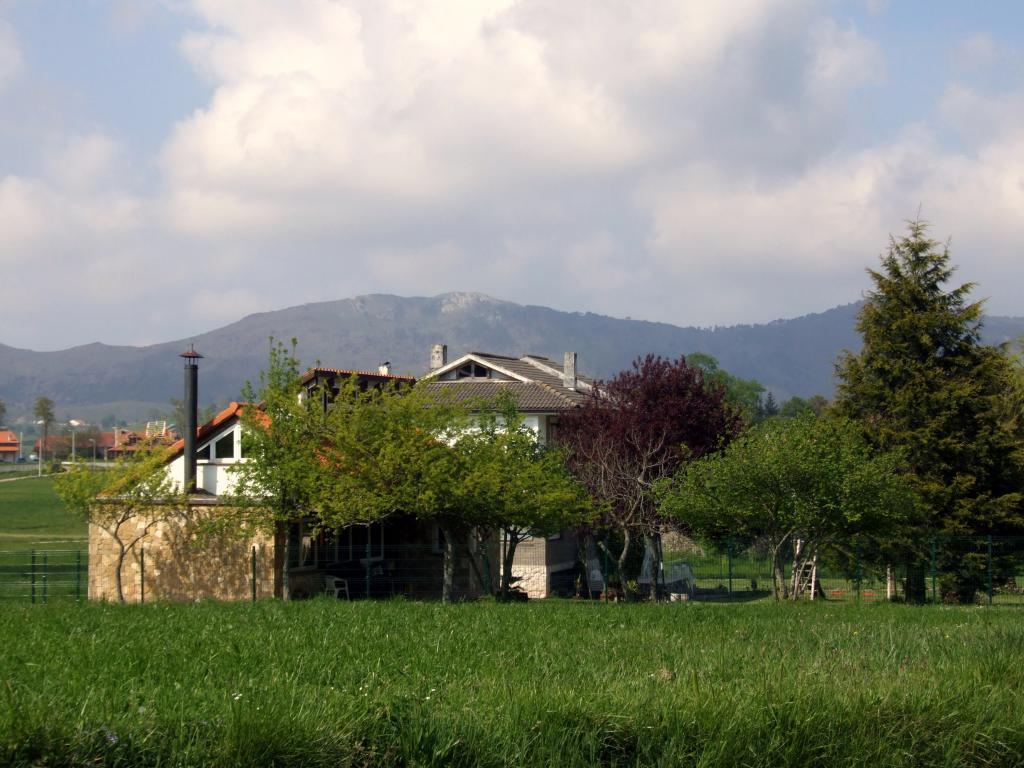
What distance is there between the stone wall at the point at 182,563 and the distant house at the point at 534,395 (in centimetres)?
709

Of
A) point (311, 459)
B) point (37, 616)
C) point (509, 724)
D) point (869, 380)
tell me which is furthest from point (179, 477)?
point (509, 724)

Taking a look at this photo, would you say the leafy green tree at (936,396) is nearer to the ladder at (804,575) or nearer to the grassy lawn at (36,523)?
the ladder at (804,575)

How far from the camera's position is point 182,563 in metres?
32.1

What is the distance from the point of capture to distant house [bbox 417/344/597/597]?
44656 millimetres

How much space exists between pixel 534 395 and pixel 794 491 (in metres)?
23.2

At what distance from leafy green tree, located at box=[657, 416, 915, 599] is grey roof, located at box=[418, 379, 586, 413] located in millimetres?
15748

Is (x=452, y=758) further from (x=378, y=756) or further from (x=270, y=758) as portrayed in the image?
(x=270, y=758)

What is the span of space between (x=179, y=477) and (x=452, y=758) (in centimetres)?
2886

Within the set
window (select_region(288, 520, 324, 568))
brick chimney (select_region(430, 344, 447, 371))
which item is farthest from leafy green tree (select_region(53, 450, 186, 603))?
brick chimney (select_region(430, 344, 447, 371))

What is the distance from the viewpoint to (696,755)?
788cm

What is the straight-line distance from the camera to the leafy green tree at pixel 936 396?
118 ft

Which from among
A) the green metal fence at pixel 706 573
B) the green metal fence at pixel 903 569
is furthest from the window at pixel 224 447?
the green metal fence at pixel 903 569

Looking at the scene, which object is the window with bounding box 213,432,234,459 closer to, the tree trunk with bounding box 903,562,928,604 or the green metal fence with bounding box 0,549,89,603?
the green metal fence with bounding box 0,549,89,603

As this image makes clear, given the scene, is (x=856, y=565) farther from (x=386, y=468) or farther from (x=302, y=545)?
(x=302, y=545)
